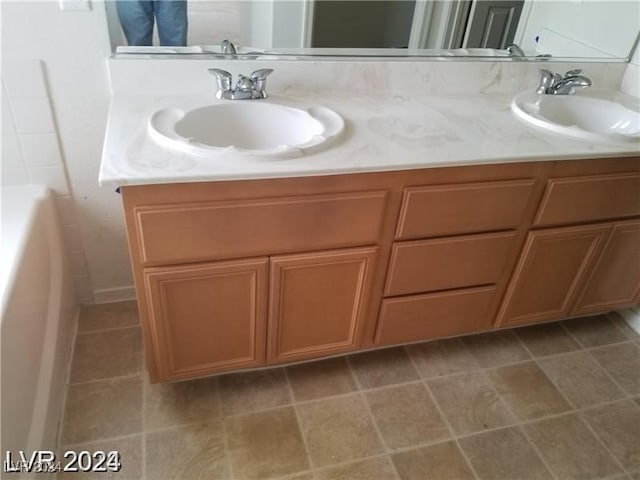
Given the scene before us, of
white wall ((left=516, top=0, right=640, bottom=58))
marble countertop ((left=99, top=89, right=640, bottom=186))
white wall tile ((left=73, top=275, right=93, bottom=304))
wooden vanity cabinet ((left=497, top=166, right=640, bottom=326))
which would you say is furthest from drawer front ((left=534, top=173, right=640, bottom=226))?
white wall tile ((left=73, top=275, right=93, bottom=304))

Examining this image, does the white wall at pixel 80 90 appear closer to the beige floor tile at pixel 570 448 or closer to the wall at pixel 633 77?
the beige floor tile at pixel 570 448

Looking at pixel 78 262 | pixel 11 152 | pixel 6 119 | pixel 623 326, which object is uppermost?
pixel 6 119

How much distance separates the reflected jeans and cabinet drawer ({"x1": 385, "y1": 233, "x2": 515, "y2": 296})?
93cm

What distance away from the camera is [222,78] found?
146 cm

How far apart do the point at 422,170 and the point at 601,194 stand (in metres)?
0.66

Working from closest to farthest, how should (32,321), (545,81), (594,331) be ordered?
(32,321), (545,81), (594,331)

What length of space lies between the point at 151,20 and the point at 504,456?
169cm

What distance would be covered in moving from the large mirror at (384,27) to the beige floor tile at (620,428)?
1300 millimetres

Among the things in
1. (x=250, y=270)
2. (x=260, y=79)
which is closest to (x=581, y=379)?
(x=250, y=270)

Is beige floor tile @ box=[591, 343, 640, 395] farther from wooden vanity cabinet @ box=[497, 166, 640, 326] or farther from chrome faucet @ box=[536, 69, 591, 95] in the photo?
chrome faucet @ box=[536, 69, 591, 95]

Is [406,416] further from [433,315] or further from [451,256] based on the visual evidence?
[451,256]

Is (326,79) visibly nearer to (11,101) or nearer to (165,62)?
(165,62)

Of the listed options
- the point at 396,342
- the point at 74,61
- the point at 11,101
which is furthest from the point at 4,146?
the point at 396,342

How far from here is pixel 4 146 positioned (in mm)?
1504
